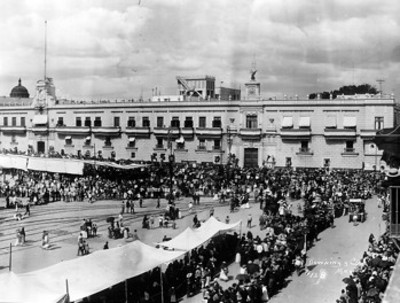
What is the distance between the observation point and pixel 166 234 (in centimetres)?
2589

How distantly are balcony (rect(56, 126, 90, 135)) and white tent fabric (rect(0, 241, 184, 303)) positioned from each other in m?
39.7

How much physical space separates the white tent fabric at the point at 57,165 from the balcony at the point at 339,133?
20735 millimetres

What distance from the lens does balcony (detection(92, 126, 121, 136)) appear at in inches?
2127

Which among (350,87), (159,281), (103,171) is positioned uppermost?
(350,87)

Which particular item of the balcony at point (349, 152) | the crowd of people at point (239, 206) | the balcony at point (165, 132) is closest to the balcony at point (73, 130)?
the balcony at point (165, 132)

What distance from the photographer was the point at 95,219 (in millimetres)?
29547

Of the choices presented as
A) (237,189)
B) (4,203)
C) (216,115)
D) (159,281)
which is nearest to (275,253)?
(159,281)

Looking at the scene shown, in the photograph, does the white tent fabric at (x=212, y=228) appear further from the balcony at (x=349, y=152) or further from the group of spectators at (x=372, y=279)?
the balcony at (x=349, y=152)

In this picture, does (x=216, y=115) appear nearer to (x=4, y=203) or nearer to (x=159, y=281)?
(x=4, y=203)

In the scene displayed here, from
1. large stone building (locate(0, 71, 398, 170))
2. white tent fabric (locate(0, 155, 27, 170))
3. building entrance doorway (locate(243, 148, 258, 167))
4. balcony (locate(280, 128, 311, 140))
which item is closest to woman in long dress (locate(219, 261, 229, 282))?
large stone building (locate(0, 71, 398, 170))

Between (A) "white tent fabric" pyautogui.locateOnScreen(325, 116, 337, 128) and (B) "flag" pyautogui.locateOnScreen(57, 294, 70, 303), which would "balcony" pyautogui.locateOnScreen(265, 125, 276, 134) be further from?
(B) "flag" pyautogui.locateOnScreen(57, 294, 70, 303)

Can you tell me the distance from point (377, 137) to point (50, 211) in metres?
20.2

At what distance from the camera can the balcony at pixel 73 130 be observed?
56178mm

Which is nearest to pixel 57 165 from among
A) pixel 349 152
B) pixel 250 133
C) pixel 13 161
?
pixel 13 161
